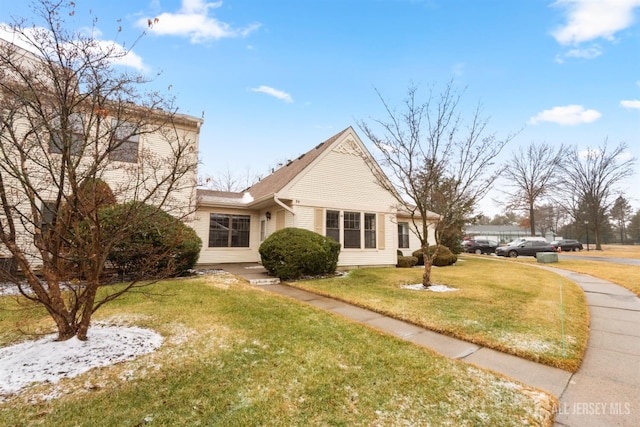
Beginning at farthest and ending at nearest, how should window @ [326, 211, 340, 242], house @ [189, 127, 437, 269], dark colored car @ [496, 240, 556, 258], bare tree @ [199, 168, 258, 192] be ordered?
bare tree @ [199, 168, 258, 192], dark colored car @ [496, 240, 556, 258], window @ [326, 211, 340, 242], house @ [189, 127, 437, 269]

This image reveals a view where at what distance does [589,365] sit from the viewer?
354cm

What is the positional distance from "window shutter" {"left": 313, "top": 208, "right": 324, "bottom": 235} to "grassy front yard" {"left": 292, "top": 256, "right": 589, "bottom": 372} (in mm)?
2514

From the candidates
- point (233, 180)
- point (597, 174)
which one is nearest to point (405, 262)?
point (233, 180)

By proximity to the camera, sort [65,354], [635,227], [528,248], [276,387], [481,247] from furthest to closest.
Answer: [635,227] < [481,247] < [528,248] < [65,354] < [276,387]

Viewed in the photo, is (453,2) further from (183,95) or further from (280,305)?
(280,305)

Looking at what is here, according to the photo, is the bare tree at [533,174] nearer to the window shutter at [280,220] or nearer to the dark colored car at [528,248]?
the dark colored car at [528,248]

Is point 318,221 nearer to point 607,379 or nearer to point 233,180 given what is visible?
point 607,379

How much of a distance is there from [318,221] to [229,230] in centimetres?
441

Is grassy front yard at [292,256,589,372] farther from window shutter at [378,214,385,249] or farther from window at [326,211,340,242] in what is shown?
window shutter at [378,214,385,249]

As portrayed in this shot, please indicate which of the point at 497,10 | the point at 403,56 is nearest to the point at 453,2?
the point at 497,10

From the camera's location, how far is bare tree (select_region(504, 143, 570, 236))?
107 ft

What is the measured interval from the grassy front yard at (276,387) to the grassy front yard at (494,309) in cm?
59

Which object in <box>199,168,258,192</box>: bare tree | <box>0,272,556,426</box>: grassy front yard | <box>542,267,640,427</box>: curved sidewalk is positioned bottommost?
<box>542,267,640,427</box>: curved sidewalk

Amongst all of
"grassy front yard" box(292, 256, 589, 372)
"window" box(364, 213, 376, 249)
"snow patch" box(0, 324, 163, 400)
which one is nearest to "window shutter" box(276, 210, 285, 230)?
"grassy front yard" box(292, 256, 589, 372)
